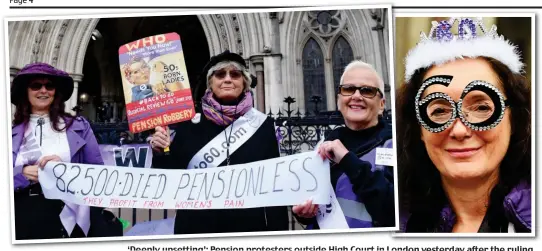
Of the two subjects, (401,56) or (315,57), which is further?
(315,57)

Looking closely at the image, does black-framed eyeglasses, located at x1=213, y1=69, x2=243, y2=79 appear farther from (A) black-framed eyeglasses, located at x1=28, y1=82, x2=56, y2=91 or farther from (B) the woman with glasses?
(A) black-framed eyeglasses, located at x1=28, y1=82, x2=56, y2=91

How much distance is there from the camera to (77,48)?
608 centimetres

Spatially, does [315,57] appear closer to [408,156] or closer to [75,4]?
[408,156]

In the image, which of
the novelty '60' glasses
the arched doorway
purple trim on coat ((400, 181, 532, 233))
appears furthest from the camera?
the arched doorway

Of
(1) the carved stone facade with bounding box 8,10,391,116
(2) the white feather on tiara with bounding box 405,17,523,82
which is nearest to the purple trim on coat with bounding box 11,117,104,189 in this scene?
(1) the carved stone facade with bounding box 8,10,391,116

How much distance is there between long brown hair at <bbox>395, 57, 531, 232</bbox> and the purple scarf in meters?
1.49

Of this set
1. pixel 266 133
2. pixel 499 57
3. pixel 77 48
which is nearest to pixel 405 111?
pixel 499 57

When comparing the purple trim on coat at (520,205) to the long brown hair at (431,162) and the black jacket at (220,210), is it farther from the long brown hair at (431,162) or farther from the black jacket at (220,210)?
the black jacket at (220,210)

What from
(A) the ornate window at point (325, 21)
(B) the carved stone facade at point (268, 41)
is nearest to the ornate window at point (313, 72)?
(B) the carved stone facade at point (268, 41)

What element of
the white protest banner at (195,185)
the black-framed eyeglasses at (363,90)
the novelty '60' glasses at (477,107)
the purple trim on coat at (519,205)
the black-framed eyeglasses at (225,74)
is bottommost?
A: the purple trim on coat at (519,205)

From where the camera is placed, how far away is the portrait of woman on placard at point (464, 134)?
17.2ft

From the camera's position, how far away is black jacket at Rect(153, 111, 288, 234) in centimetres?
527

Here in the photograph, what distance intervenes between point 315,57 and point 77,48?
2.66 m

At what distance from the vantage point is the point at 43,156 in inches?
207
